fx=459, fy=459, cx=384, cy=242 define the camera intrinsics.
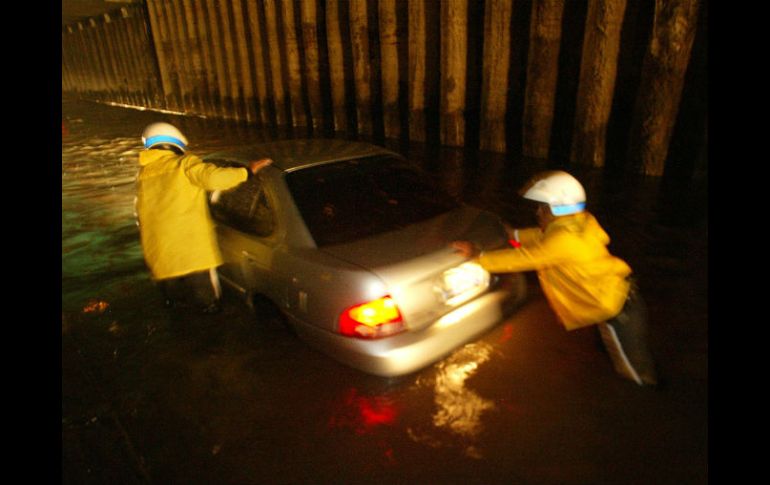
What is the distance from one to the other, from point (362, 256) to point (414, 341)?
0.61 meters

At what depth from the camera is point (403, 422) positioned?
114 inches

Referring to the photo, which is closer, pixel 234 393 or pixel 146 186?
pixel 234 393

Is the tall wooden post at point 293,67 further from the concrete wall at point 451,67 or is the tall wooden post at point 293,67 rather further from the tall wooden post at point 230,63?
the tall wooden post at point 230,63

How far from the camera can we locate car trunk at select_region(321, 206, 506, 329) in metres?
2.74

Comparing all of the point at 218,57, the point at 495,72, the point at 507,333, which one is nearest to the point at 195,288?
the point at 507,333

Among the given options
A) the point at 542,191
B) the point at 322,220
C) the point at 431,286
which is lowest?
the point at 431,286

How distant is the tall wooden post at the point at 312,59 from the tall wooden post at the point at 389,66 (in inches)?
105

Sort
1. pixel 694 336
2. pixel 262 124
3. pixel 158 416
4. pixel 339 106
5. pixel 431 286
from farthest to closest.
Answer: pixel 262 124, pixel 339 106, pixel 694 336, pixel 158 416, pixel 431 286

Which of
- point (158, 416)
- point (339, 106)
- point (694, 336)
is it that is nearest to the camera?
point (158, 416)

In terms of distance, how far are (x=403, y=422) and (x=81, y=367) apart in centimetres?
264

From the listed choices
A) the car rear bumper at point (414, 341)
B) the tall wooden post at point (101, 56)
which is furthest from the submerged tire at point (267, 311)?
the tall wooden post at point (101, 56)

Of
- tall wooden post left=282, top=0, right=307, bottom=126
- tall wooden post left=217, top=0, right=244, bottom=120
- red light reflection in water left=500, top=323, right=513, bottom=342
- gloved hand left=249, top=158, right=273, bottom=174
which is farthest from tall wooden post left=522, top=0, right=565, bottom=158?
tall wooden post left=217, top=0, right=244, bottom=120

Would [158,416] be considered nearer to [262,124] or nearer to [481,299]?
[481,299]

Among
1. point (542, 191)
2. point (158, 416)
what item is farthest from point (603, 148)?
point (158, 416)
